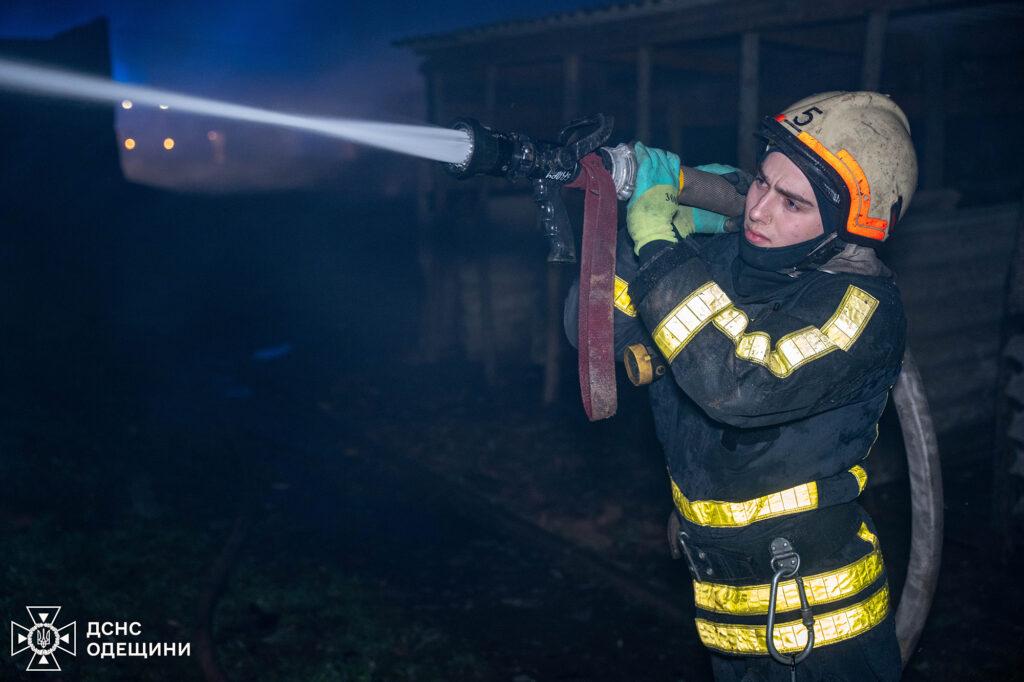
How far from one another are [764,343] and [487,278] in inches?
332

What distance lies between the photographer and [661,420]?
2566 millimetres

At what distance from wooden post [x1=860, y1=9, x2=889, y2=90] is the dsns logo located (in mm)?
7272

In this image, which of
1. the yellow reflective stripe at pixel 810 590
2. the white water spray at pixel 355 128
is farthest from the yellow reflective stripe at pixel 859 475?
the white water spray at pixel 355 128

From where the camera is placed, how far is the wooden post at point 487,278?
9219mm

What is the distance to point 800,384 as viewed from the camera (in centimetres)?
200

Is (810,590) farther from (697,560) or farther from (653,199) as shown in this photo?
(653,199)

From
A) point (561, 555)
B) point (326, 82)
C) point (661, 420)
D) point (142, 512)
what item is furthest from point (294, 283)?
point (326, 82)

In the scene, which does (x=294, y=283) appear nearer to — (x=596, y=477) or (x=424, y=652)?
(x=596, y=477)

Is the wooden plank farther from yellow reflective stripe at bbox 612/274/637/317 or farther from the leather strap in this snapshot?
the leather strap

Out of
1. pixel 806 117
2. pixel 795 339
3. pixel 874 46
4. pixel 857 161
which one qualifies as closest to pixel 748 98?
pixel 874 46

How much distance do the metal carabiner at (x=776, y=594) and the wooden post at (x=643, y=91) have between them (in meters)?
6.03

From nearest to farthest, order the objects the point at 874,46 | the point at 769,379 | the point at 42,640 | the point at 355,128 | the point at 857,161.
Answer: the point at 769,379 < the point at 857,161 < the point at 355,128 < the point at 42,640 < the point at 874,46

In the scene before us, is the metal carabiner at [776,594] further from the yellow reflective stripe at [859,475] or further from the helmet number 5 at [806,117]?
the helmet number 5 at [806,117]

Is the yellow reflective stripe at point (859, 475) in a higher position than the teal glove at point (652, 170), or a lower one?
lower
